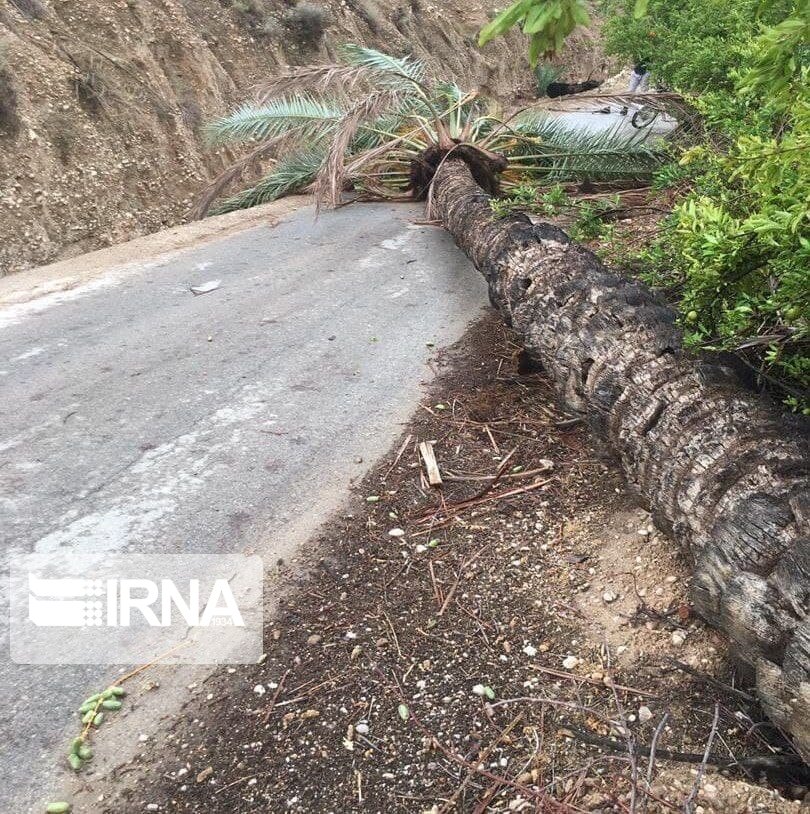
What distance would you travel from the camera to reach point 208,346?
5629 mm

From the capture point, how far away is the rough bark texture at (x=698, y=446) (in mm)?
2172

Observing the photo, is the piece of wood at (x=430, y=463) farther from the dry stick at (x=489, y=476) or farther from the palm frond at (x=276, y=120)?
the palm frond at (x=276, y=120)

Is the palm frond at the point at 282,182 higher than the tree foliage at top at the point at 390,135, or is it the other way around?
the tree foliage at top at the point at 390,135

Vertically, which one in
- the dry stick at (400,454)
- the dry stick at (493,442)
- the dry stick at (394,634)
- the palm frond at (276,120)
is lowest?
the dry stick at (400,454)

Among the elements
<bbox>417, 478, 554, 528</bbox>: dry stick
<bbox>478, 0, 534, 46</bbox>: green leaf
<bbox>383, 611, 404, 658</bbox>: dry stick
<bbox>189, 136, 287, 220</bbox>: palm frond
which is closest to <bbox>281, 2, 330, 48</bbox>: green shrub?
<bbox>189, 136, 287, 220</bbox>: palm frond

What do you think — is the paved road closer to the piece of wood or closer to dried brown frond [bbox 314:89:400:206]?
the piece of wood

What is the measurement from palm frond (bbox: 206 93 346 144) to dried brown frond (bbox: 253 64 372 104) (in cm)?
20

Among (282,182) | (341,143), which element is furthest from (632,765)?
(282,182)

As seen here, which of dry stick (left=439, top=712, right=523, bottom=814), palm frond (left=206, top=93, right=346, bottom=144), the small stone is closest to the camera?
dry stick (left=439, top=712, right=523, bottom=814)

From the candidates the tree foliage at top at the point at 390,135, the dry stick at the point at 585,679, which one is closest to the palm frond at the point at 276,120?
the tree foliage at top at the point at 390,135

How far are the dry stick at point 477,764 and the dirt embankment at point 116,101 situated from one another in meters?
9.23

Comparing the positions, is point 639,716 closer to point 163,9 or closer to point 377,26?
point 163,9

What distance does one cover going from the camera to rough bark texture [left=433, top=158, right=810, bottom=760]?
85.5 inches

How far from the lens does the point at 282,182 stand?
1106 cm
